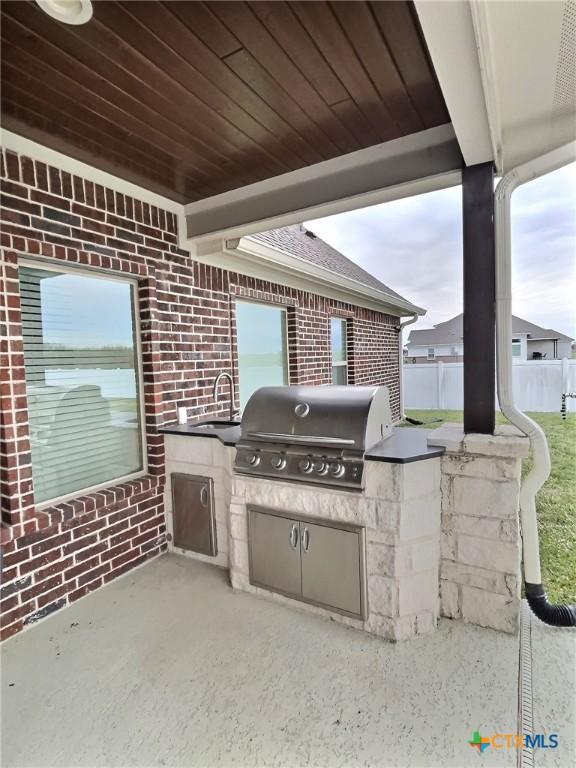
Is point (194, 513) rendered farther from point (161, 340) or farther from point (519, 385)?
point (519, 385)

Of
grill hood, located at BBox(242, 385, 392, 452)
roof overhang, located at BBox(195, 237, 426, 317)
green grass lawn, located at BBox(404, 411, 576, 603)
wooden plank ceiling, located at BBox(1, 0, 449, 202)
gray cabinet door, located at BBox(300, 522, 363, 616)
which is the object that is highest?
wooden plank ceiling, located at BBox(1, 0, 449, 202)

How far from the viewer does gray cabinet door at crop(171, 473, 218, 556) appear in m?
3.28

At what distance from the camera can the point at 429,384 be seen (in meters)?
12.9

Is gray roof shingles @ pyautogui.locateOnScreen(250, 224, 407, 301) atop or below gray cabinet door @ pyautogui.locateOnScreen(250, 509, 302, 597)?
atop

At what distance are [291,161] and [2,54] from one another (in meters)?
1.74

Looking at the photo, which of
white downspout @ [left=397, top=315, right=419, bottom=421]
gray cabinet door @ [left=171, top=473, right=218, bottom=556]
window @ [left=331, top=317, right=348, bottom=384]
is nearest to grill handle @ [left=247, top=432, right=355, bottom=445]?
gray cabinet door @ [left=171, top=473, right=218, bottom=556]

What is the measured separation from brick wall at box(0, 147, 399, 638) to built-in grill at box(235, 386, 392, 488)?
3.53 ft

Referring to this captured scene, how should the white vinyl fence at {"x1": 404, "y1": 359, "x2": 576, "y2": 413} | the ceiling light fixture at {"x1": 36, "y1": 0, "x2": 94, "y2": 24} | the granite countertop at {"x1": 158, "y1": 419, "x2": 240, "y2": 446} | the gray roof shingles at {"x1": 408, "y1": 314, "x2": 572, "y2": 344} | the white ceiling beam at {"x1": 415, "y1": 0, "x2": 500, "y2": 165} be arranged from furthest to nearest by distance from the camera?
the gray roof shingles at {"x1": 408, "y1": 314, "x2": 572, "y2": 344} < the white vinyl fence at {"x1": 404, "y1": 359, "x2": 576, "y2": 413} < the granite countertop at {"x1": 158, "y1": 419, "x2": 240, "y2": 446} < the ceiling light fixture at {"x1": 36, "y1": 0, "x2": 94, "y2": 24} < the white ceiling beam at {"x1": 415, "y1": 0, "x2": 500, "y2": 165}

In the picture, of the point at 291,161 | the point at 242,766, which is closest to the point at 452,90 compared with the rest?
the point at 291,161

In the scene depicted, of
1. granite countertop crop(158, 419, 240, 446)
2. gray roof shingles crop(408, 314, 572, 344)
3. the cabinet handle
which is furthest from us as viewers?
gray roof shingles crop(408, 314, 572, 344)

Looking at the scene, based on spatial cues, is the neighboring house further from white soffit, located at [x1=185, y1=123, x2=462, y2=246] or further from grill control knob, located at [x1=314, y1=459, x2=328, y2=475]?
grill control knob, located at [x1=314, y1=459, x2=328, y2=475]

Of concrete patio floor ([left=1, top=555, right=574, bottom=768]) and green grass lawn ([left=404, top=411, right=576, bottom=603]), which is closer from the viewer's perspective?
concrete patio floor ([left=1, top=555, right=574, bottom=768])

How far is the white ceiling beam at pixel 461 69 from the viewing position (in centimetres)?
140

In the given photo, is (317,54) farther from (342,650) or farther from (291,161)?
(342,650)
